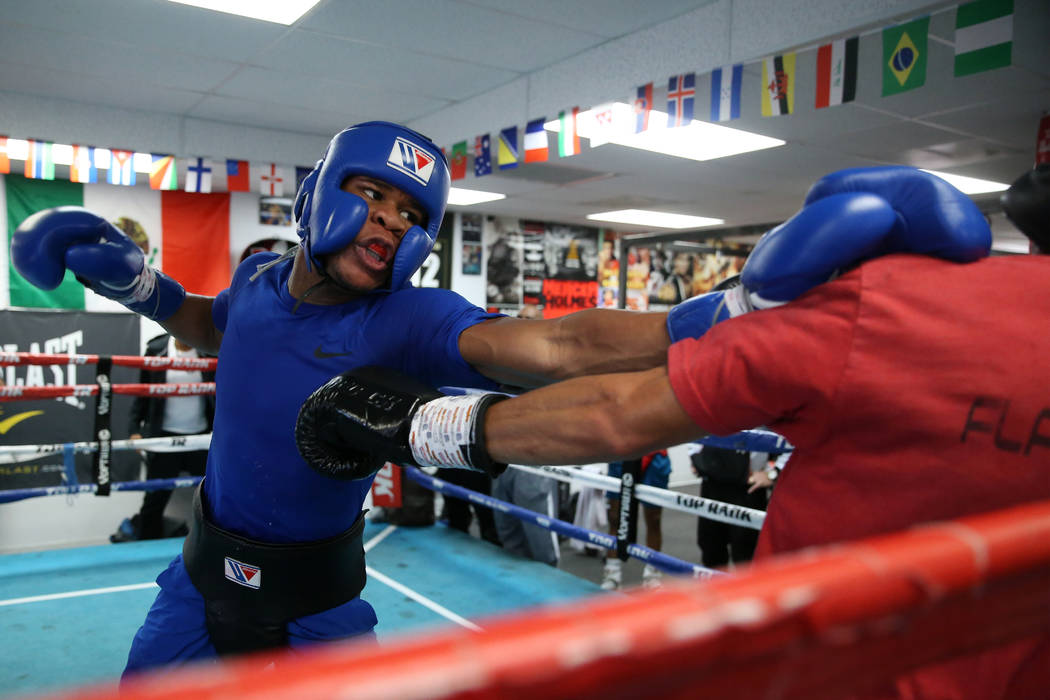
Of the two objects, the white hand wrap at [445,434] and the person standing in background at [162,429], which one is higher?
the white hand wrap at [445,434]

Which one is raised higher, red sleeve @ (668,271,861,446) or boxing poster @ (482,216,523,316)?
boxing poster @ (482,216,523,316)

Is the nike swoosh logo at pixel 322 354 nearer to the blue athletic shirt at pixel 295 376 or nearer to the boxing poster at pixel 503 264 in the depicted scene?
the blue athletic shirt at pixel 295 376

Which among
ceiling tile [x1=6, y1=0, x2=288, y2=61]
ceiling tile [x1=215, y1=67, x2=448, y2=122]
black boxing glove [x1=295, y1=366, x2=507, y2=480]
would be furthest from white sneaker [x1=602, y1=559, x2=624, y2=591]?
ceiling tile [x1=215, y1=67, x2=448, y2=122]

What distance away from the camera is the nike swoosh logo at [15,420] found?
5438 mm

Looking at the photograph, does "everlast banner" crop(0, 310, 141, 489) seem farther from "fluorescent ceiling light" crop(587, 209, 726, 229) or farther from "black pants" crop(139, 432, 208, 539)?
"fluorescent ceiling light" crop(587, 209, 726, 229)

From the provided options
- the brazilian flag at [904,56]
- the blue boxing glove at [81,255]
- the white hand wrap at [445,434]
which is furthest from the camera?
the brazilian flag at [904,56]

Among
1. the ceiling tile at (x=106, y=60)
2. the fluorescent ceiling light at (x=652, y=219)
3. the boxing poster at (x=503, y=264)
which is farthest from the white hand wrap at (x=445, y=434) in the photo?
the boxing poster at (x=503, y=264)

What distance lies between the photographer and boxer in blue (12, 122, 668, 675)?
1.36m

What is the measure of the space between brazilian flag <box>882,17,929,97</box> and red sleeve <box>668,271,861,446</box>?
2675 mm

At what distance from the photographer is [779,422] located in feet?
2.78

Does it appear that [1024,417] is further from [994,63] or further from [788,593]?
[994,63]

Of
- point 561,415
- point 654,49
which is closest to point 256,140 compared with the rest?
point 654,49

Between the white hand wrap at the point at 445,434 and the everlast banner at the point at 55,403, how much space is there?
541 centimetres

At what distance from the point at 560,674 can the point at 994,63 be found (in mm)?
3243
